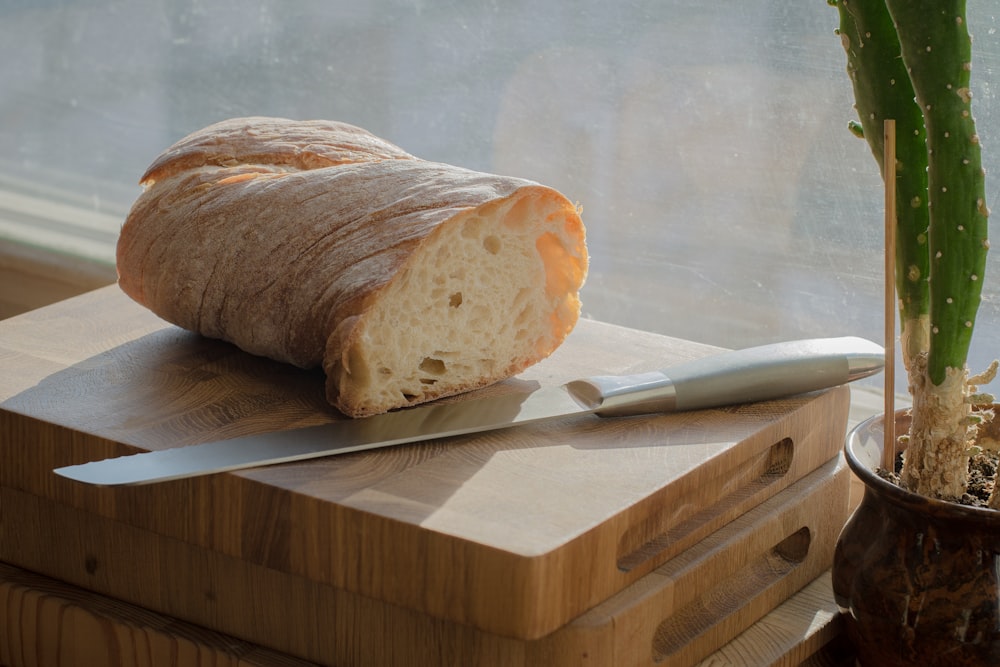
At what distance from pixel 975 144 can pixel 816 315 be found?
653 mm

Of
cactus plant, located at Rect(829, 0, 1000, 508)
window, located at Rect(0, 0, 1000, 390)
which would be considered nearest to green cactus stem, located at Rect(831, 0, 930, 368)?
cactus plant, located at Rect(829, 0, 1000, 508)

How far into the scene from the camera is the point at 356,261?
1005mm

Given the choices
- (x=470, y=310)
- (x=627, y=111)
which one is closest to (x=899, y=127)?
(x=470, y=310)

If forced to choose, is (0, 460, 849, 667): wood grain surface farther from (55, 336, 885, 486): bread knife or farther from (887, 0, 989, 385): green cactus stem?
(887, 0, 989, 385): green cactus stem

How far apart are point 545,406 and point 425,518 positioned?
0.22m

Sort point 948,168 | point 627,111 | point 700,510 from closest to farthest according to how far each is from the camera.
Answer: point 948,168 → point 700,510 → point 627,111

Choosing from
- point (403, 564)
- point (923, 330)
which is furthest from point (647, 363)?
point (403, 564)

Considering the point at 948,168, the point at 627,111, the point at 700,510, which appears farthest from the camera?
the point at 627,111

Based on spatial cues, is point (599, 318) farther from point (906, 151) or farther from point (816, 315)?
point (906, 151)

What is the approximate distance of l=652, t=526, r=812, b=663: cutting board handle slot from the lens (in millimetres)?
936

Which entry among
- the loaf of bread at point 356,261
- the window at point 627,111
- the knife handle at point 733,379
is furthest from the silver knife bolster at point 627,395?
the window at point 627,111

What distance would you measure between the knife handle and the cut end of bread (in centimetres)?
9

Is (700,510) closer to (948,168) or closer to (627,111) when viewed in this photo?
(948,168)

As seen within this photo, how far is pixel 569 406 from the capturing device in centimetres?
102
